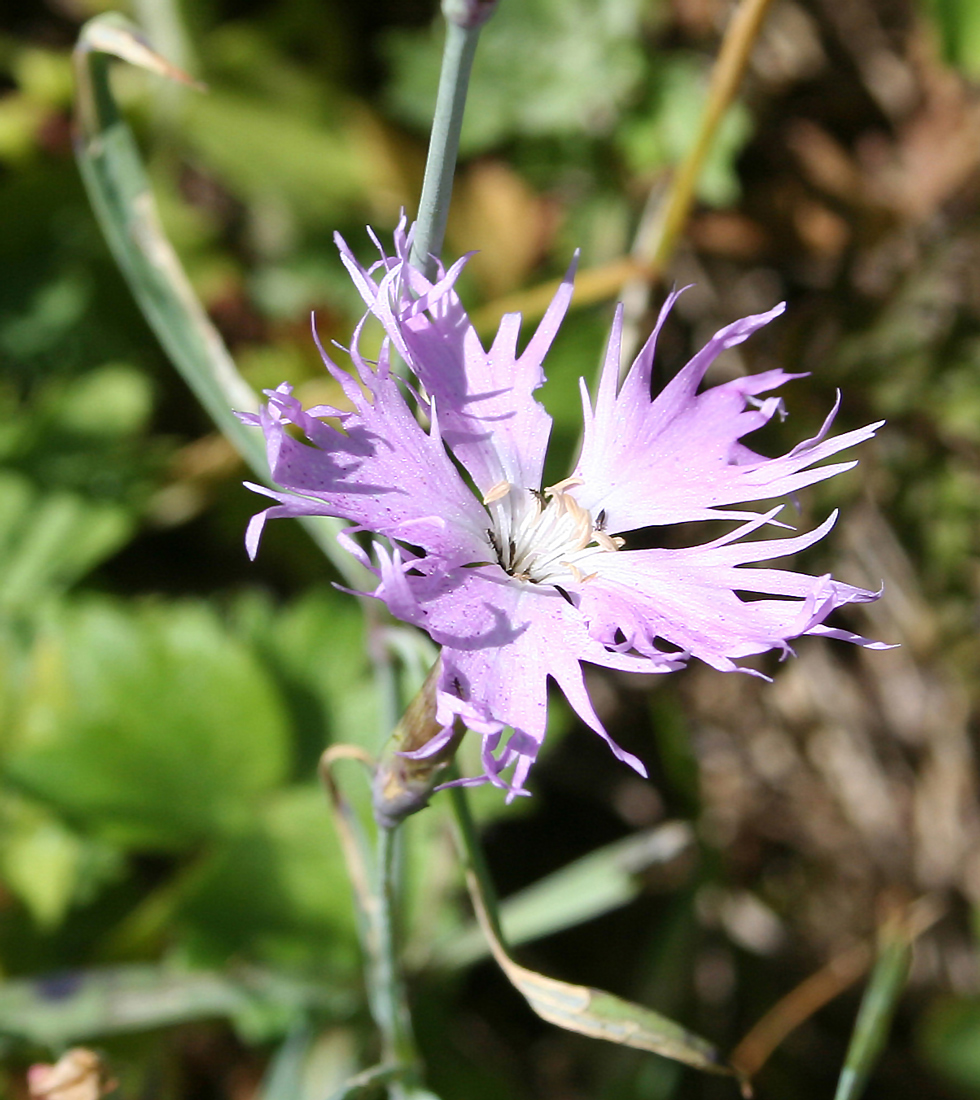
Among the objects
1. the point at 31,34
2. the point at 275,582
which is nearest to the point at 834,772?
the point at 275,582

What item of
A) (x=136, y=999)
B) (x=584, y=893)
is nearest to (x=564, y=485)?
(x=584, y=893)

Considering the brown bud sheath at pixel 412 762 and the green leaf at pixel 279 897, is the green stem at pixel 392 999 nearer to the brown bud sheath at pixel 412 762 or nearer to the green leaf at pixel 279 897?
the brown bud sheath at pixel 412 762

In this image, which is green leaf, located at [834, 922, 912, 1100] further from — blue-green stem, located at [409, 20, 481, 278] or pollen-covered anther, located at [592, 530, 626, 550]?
blue-green stem, located at [409, 20, 481, 278]

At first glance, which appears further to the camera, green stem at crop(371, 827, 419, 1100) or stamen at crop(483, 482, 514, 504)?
green stem at crop(371, 827, 419, 1100)

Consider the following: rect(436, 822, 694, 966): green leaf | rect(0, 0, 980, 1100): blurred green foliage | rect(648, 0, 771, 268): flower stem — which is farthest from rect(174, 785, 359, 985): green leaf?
rect(648, 0, 771, 268): flower stem

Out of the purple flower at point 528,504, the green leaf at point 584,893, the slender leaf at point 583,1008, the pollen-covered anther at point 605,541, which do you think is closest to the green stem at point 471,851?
the slender leaf at point 583,1008

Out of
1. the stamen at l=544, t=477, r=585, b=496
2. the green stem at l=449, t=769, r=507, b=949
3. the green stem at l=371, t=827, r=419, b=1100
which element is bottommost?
the green stem at l=371, t=827, r=419, b=1100

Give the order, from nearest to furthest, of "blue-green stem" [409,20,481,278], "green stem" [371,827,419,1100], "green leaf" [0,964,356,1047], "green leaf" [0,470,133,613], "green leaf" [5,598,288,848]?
"blue-green stem" [409,20,481,278] < "green stem" [371,827,419,1100] < "green leaf" [0,964,356,1047] < "green leaf" [5,598,288,848] < "green leaf" [0,470,133,613]
